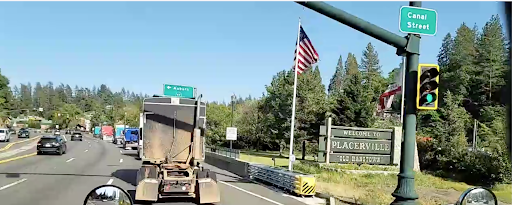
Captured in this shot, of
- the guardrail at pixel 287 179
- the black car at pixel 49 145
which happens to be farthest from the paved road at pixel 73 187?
the black car at pixel 49 145

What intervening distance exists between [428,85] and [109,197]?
770cm

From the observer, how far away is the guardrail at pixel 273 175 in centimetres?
1802

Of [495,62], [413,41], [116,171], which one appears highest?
[495,62]

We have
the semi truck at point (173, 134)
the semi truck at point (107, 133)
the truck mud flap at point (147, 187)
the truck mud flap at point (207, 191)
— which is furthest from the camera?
the semi truck at point (107, 133)

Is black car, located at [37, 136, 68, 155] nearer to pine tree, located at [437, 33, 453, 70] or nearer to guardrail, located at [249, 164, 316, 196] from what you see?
guardrail, located at [249, 164, 316, 196]

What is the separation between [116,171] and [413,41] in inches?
761

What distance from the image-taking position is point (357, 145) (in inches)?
1122

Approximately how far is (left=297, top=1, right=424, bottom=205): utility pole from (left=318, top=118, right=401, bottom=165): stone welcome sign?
16.2 meters

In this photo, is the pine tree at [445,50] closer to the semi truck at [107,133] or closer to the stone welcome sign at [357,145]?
the semi truck at [107,133]

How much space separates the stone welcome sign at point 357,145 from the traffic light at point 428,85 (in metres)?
16.6

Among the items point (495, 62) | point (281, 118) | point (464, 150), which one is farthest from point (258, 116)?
point (464, 150)

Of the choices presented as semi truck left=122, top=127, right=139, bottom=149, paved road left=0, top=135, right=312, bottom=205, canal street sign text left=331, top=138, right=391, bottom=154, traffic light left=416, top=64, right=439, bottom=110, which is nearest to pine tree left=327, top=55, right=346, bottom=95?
semi truck left=122, top=127, right=139, bottom=149

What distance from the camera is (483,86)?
75062mm

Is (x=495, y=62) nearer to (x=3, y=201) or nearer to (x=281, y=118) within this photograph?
(x=281, y=118)
